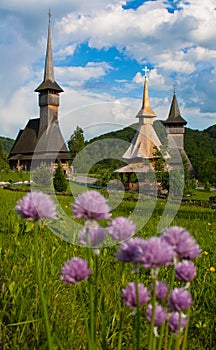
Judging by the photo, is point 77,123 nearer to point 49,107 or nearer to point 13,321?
point 13,321

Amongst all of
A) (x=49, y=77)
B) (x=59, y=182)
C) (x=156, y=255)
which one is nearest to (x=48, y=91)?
(x=49, y=77)

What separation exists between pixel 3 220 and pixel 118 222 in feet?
12.6

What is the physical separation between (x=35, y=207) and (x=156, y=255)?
1.18 feet

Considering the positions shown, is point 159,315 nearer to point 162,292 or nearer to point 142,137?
point 162,292

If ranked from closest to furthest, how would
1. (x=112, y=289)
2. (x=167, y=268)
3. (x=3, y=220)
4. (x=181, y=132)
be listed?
(x=112, y=289), (x=167, y=268), (x=3, y=220), (x=181, y=132)

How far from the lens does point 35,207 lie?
1.06 m

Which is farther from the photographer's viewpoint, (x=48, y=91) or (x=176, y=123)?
(x=176, y=123)

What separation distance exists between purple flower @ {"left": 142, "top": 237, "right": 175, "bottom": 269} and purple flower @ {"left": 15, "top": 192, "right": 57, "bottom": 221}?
0.30 meters

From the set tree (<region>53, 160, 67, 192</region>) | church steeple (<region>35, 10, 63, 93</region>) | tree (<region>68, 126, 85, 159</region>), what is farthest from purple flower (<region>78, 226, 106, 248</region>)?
church steeple (<region>35, 10, 63, 93</region>)

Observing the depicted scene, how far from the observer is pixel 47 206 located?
3.55 ft

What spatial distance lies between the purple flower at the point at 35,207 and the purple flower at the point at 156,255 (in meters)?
0.30

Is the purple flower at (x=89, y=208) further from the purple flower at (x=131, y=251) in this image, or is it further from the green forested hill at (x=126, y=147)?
the green forested hill at (x=126, y=147)

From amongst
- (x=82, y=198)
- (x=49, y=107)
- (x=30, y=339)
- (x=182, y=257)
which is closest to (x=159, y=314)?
(x=182, y=257)

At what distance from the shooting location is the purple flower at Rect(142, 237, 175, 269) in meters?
0.92
